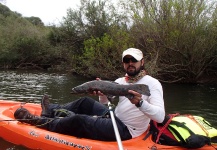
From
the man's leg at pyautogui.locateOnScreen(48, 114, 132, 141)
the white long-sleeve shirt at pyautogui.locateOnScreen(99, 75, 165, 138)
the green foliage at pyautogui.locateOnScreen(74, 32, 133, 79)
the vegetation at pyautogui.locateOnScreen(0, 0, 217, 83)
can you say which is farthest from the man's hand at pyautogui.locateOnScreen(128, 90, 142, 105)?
the green foliage at pyautogui.locateOnScreen(74, 32, 133, 79)

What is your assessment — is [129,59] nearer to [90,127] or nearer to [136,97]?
[136,97]

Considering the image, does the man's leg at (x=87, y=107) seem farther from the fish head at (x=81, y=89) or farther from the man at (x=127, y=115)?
the fish head at (x=81, y=89)

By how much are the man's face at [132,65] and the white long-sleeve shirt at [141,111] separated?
150mm

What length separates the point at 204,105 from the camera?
998 cm

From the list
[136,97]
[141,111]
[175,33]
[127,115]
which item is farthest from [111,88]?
[175,33]

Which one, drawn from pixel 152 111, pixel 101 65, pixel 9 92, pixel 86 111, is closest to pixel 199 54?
pixel 101 65

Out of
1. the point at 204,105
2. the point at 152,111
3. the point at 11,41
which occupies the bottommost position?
the point at 204,105

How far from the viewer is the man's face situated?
13.4 feet

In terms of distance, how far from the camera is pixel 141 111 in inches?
152

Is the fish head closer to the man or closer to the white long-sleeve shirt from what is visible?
the man

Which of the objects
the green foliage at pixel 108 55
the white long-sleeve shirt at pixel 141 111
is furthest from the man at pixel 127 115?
the green foliage at pixel 108 55

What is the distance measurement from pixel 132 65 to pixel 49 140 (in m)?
1.97

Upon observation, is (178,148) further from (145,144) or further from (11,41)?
(11,41)

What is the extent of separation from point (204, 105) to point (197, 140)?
21.4ft
